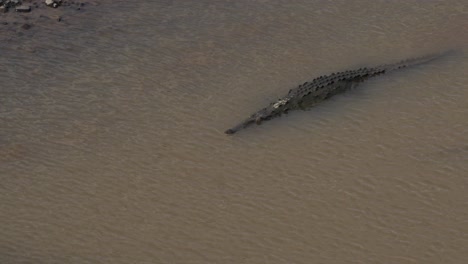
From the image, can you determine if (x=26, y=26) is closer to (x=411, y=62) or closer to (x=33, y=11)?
(x=33, y=11)

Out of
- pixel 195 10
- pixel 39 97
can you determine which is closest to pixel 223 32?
pixel 195 10

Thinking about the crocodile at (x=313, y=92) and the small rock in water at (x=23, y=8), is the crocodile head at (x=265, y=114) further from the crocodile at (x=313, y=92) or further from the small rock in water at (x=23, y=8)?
the small rock in water at (x=23, y=8)

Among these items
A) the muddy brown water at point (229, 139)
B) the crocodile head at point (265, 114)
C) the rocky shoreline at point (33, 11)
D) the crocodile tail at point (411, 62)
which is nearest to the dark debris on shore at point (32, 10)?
the rocky shoreline at point (33, 11)

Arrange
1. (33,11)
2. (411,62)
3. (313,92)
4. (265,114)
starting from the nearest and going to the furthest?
(265,114) < (313,92) < (411,62) < (33,11)

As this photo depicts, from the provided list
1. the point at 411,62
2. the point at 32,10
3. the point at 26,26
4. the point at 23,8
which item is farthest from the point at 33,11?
the point at 411,62

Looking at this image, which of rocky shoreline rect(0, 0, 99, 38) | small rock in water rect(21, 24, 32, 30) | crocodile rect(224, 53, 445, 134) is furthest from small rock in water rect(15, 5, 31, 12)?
crocodile rect(224, 53, 445, 134)

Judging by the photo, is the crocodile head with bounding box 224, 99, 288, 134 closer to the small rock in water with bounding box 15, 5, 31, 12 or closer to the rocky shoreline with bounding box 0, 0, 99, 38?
the rocky shoreline with bounding box 0, 0, 99, 38

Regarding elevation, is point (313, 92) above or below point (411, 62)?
below
